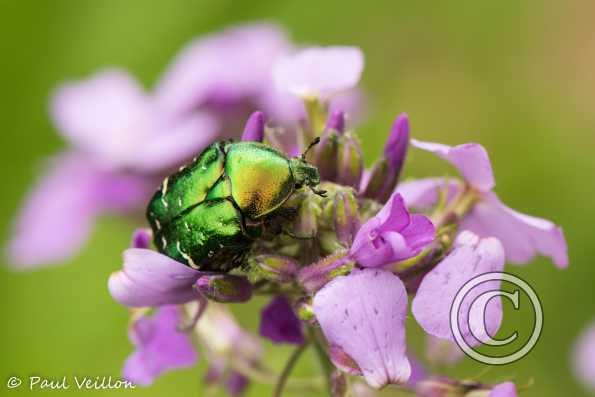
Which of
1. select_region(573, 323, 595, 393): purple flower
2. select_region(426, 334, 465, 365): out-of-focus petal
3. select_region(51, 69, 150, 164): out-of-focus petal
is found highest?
select_region(51, 69, 150, 164): out-of-focus petal

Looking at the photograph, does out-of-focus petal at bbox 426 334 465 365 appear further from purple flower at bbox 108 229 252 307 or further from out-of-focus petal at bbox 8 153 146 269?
out-of-focus petal at bbox 8 153 146 269

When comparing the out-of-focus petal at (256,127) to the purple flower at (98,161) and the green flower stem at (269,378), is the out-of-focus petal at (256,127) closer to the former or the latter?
the green flower stem at (269,378)

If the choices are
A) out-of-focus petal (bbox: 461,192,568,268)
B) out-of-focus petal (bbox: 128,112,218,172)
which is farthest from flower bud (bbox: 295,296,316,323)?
out-of-focus petal (bbox: 128,112,218,172)

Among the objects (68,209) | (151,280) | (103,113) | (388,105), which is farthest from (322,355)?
(388,105)

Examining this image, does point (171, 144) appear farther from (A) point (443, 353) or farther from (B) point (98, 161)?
(A) point (443, 353)

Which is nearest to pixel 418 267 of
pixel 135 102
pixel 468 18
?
pixel 135 102
